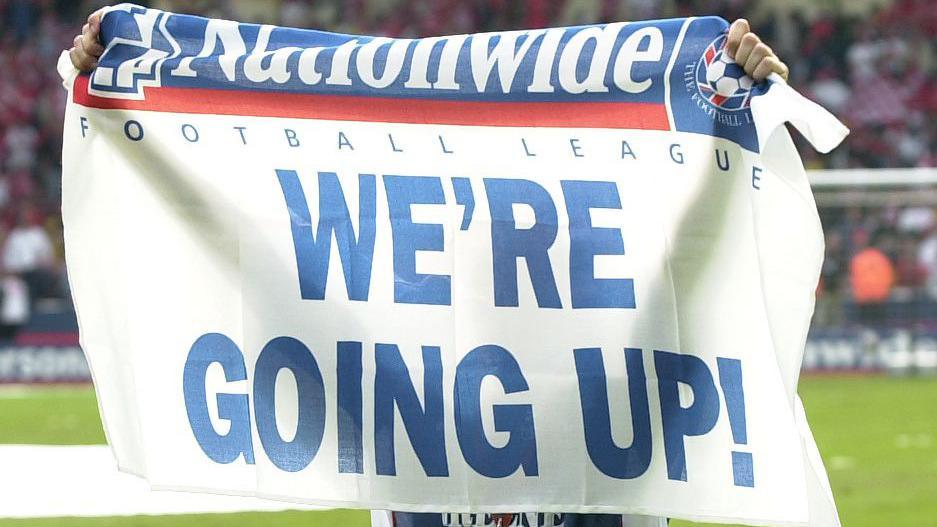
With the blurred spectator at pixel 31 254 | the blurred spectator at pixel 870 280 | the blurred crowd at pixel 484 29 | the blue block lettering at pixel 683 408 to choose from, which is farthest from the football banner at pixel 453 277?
the blurred spectator at pixel 31 254

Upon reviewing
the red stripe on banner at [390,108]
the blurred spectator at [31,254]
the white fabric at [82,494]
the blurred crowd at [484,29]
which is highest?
the blurred crowd at [484,29]

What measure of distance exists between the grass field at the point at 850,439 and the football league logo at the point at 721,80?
4.34m

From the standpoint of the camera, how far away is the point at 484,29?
73.4 feet

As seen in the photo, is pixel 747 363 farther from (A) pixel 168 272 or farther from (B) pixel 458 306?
(A) pixel 168 272

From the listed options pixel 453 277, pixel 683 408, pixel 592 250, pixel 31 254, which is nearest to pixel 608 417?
pixel 683 408

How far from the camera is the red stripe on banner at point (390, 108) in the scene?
417cm

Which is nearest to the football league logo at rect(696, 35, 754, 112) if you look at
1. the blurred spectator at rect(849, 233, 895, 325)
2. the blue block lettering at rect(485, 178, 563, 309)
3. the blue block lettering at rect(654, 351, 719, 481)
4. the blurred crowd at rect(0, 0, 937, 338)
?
the blue block lettering at rect(485, 178, 563, 309)

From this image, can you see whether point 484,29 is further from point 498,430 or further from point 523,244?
point 498,430

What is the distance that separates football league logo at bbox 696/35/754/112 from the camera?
396 centimetres

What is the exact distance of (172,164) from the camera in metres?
4.38

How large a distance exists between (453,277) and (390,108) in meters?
0.48

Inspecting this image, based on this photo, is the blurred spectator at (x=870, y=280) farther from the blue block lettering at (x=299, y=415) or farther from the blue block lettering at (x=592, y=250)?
the blue block lettering at (x=299, y=415)

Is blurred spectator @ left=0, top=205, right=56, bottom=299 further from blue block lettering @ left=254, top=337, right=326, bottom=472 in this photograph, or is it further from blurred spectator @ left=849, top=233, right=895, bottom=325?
blue block lettering @ left=254, top=337, right=326, bottom=472

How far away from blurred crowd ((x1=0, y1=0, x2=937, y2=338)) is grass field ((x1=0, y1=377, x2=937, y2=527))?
2.97m
